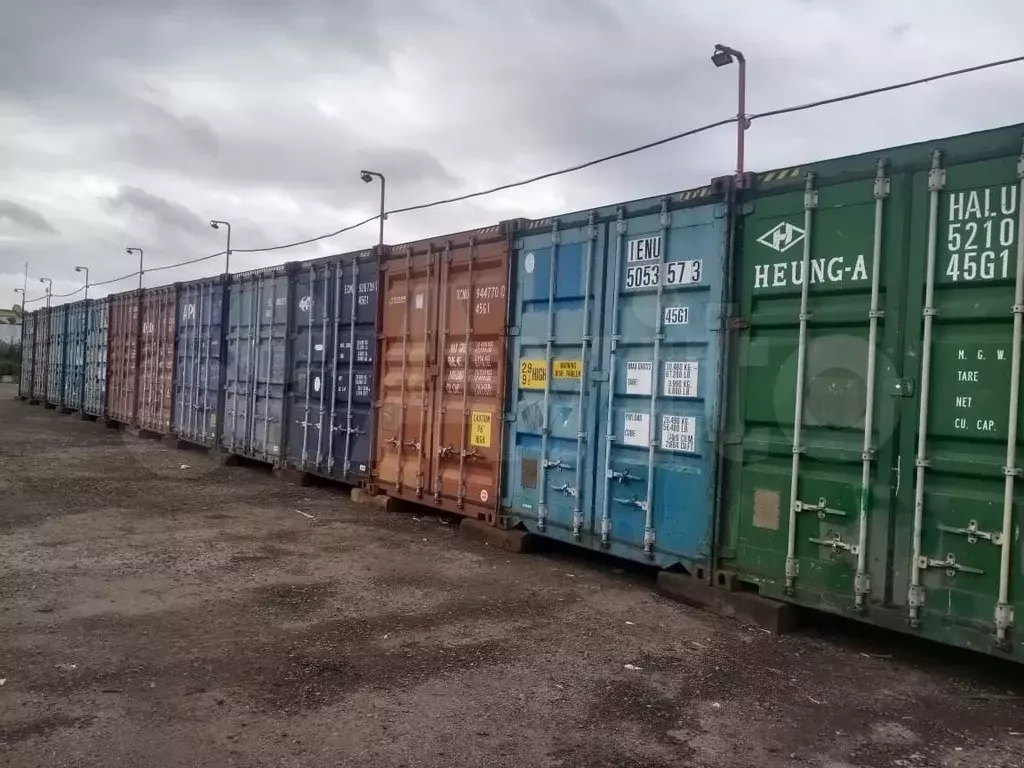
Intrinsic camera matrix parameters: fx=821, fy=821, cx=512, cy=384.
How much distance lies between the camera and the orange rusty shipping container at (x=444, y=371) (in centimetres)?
865

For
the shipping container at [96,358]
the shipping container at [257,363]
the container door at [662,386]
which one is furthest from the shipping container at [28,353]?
the container door at [662,386]

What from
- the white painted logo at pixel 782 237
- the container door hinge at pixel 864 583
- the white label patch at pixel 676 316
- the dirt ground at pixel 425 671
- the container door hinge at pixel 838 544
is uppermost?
the white painted logo at pixel 782 237

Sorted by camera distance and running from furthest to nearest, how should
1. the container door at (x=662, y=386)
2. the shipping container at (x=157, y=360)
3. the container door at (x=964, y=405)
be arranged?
the shipping container at (x=157, y=360), the container door at (x=662, y=386), the container door at (x=964, y=405)

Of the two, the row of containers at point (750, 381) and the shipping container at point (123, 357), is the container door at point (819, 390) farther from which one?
the shipping container at point (123, 357)

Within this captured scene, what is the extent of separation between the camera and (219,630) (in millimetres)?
5523

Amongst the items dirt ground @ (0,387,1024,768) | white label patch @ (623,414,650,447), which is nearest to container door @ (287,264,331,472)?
dirt ground @ (0,387,1024,768)

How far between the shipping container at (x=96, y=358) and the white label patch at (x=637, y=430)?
1808cm

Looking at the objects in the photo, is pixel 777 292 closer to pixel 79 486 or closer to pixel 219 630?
pixel 219 630

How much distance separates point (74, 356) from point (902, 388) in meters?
25.2

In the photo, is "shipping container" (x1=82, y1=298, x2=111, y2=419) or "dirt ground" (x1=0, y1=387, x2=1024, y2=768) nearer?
"dirt ground" (x1=0, y1=387, x2=1024, y2=768)

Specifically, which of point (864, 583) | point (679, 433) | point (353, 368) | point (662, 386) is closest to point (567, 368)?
point (662, 386)

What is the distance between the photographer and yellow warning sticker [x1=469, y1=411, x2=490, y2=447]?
8.66 metres

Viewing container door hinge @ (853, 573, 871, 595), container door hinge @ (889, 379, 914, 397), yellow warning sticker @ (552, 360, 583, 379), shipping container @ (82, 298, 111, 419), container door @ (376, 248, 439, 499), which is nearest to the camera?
container door hinge @ (889, 379, 914, 397)

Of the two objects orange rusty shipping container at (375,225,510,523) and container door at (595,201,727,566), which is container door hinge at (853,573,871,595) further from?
orange rusty shipping container at (375,225,510,523)
